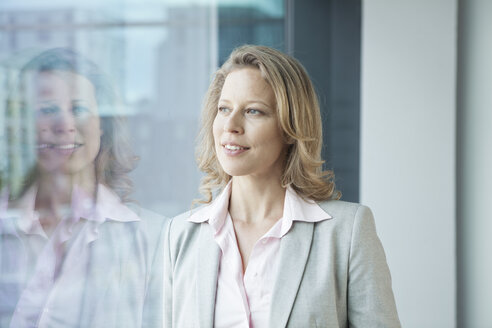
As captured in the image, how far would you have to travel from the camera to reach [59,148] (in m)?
→ 1.76

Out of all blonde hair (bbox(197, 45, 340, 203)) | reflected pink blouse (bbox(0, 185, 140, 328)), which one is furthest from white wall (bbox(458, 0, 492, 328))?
reflected pink blouse (bbox(0, 185, 140, 328))

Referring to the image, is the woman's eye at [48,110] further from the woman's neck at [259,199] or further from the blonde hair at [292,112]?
the woman's neck at [259,199]

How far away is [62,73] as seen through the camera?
5.96 ft

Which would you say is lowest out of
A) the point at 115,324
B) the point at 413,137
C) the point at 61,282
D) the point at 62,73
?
the point at 115,324

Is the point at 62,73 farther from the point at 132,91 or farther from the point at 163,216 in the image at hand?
the point at 163,216

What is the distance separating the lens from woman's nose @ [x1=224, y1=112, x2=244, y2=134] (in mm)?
1543

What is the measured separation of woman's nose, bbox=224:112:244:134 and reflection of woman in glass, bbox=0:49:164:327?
486 millimetres

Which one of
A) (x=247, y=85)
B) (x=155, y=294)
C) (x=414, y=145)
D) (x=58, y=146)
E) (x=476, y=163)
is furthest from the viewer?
(x=414, y=145)

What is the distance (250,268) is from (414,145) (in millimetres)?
1615

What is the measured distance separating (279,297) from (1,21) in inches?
43.7

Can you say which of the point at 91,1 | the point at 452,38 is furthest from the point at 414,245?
the point at 91,1

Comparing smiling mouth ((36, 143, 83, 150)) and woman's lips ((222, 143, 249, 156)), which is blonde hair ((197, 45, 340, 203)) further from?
smiling mouth ((36, 143, 83, 150))

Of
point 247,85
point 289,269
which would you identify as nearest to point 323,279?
point 289,269

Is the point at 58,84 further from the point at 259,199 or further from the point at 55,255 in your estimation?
the point at 259,199
